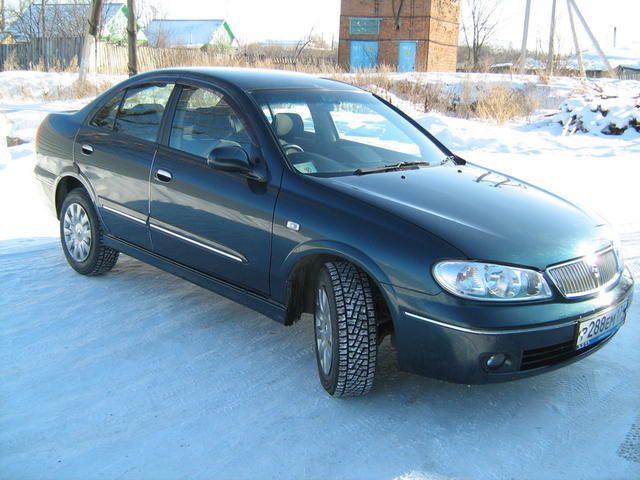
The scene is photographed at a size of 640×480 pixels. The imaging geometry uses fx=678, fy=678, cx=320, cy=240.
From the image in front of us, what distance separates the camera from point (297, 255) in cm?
346

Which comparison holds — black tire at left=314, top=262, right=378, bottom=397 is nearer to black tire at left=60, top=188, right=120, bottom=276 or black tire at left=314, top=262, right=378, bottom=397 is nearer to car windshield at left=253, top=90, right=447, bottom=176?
car windshield at left=253, top=90, right=447, bottom=176

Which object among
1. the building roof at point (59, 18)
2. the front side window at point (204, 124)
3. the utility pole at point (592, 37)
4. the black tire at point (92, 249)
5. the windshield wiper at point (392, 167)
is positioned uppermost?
the building roof at point (59, 18)

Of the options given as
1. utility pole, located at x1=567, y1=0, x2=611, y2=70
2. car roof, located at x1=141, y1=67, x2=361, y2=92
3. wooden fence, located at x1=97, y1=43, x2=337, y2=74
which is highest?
utility pole, located at x1=567, y1=0, x2=611, y2=70

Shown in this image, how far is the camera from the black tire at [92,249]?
495 cm

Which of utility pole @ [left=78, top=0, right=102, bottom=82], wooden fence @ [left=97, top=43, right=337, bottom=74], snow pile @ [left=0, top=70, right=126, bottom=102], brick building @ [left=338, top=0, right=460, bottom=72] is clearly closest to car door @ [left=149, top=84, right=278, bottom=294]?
utility pole @ [left=78, top=0, right=102, bottom=82]

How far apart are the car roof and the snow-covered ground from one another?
4.89 ft

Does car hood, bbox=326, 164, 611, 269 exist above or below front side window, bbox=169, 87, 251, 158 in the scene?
below

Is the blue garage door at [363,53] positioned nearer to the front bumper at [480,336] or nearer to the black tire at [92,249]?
the black tire at [92,249]

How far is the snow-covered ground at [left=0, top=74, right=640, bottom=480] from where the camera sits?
2863 millimetres

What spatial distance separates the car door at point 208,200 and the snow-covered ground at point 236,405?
506mm

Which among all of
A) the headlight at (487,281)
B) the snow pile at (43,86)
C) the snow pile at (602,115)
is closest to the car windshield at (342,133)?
the headlight at (487,281)

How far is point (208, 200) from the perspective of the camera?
395cm

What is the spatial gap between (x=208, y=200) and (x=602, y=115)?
1182cm

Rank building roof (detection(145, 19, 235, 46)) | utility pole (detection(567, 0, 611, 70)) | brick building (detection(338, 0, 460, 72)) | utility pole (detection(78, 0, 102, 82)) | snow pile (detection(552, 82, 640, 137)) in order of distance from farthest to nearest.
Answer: building roof (detection(145, 19, 235, 46)) < brick building (detection(338, 0, 460, 72)) < utility pole (detection(567, 0, 611, 70)) < utility pole (detection(78, 0, 102, 82)) < snow pile (detection(552, 82, 640, 137))
